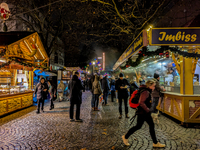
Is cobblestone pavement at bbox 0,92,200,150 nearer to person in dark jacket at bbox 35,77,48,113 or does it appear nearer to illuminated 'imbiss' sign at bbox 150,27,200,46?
person in dark jacket at bbox 35,77,48,113

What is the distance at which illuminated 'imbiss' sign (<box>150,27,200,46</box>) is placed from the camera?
18.1 feet

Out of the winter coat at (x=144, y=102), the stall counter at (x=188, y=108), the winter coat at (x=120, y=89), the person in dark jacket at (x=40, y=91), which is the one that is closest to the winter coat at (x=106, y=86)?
the winter coat at (x=120, y=89)

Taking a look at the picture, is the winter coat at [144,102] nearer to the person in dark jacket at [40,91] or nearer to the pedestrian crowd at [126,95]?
the pedestrian crowd at [126,95]

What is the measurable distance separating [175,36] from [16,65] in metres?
11.0

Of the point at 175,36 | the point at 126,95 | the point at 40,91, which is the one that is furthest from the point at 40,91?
the point at 175,36

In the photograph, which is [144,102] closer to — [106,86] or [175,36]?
[175,36]

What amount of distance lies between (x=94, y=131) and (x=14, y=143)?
2.34m

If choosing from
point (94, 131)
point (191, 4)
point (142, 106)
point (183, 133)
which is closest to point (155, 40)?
point (142, 106)

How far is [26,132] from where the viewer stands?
17.6ft

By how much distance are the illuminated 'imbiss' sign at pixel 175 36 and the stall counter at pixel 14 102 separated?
7.30 metres

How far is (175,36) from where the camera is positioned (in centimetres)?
559

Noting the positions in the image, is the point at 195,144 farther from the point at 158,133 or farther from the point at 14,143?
the point at 14,143

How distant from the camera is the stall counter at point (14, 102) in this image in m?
7.85

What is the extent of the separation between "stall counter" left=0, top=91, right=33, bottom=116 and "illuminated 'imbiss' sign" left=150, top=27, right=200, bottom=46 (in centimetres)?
730
